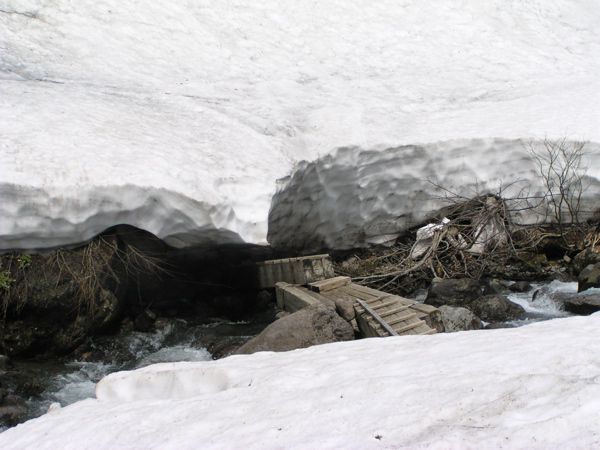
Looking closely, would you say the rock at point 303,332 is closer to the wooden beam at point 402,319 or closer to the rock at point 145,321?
the wooden beam at point 402,319

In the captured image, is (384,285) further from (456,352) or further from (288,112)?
(456,352)

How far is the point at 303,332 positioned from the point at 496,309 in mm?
2995

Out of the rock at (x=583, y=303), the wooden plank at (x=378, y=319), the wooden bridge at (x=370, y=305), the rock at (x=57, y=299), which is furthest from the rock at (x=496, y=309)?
the rock at (x=57, y=299)

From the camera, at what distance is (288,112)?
968cm

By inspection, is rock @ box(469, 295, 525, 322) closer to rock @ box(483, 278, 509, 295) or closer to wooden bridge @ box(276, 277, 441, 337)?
rock @ box(483, 278, 509, 295)

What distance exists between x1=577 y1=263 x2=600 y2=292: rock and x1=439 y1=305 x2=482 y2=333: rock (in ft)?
7.00

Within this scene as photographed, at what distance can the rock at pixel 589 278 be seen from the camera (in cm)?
773

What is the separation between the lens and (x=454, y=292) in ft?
25.6

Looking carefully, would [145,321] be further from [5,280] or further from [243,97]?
[243,97]

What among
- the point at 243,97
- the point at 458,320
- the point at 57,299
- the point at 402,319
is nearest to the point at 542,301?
the point at 458,320

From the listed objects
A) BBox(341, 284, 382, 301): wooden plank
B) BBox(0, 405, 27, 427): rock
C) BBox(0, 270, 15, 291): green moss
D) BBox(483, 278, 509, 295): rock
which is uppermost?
BBox(0, 270, 15, 291): green moss

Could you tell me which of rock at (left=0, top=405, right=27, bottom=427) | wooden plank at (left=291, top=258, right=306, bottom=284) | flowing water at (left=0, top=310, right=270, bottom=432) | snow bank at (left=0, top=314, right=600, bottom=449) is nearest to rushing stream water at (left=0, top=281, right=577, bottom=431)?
flowing water at (left=0, top=310, right=270, bottom=432)

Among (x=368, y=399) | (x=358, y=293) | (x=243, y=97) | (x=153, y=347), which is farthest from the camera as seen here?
(x=243, y=97)

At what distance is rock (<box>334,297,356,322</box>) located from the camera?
653cm
